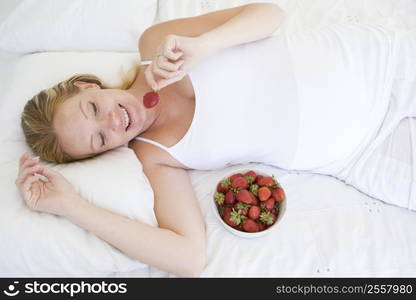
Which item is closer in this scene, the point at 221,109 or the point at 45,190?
the point at 45,190

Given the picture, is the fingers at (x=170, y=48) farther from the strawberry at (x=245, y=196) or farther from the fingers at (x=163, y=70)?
the strawberry at (x=245, y=196)

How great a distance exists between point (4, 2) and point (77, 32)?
0.56 m

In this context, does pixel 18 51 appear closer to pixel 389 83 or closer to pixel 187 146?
pixel 187 146

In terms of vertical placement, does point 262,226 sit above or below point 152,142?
below

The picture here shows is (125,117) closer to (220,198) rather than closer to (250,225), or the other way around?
(220,198)

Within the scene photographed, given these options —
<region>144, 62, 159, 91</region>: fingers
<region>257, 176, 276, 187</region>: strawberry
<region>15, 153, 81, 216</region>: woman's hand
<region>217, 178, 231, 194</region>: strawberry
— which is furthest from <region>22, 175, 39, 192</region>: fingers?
<region>257, 176, 276, 187</region>: strawberry

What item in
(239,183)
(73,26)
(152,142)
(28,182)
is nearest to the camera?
(28,182)

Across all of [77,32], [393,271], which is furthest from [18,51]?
[393,271]

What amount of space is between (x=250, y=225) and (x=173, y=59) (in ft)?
1.57

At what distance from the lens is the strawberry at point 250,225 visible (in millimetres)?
957

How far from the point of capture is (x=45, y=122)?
98 cm

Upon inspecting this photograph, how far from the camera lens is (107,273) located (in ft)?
3.07

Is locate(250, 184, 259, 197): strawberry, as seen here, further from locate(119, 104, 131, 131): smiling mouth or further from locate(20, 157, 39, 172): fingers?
locate(20, 157, 39, 172): fingers

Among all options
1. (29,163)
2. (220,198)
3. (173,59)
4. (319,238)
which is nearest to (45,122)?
(29,163)
